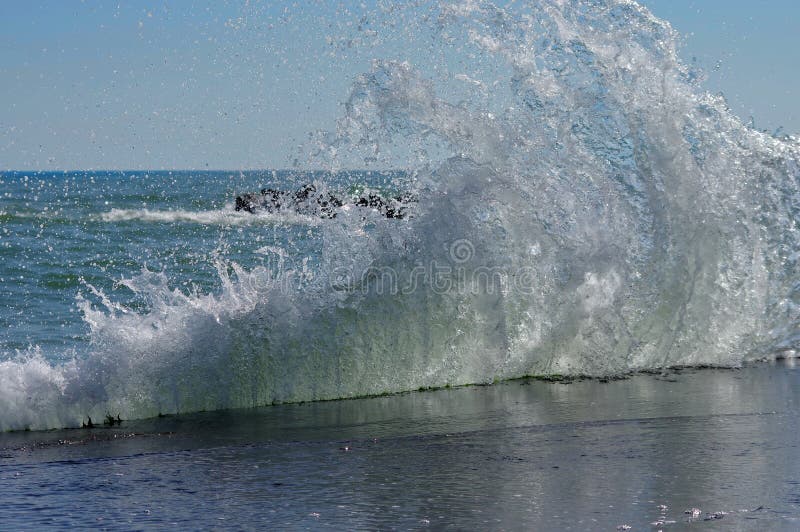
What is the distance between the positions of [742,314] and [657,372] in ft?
4.37

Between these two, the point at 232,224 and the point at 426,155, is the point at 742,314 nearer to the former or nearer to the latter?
the point at 426,155

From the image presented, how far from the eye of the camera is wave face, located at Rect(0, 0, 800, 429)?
22.1ft

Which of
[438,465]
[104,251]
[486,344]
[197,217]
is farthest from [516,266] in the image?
[197,217]

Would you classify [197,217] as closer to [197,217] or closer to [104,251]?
[197,217]

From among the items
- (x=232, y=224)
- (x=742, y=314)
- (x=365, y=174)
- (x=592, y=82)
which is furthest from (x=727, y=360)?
(x=232, y=224)

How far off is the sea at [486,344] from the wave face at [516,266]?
0.06ft

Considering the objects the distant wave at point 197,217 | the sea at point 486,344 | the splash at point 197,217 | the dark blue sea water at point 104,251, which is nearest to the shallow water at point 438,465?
the sea at point 486,344

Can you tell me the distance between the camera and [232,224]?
2742 centimetres

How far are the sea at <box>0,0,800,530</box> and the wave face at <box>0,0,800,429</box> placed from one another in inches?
0.7

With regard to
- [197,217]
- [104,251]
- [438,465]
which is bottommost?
[438,465]

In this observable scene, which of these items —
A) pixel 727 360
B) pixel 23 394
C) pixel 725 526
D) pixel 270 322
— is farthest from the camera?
pixel 727 360

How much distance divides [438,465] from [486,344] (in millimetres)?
2815

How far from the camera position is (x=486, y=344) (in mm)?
7500

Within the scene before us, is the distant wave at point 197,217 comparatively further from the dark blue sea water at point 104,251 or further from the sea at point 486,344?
the sea at point 486,344
